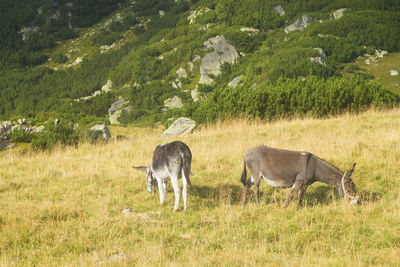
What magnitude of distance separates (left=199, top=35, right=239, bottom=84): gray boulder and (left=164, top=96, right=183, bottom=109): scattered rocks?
45.7 feet

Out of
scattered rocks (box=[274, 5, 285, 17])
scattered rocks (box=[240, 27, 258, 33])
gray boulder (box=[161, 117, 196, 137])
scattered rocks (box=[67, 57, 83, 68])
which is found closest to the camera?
gray boulder (box=[161, 117, 196, 137])

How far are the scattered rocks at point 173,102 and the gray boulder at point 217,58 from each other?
13939mm

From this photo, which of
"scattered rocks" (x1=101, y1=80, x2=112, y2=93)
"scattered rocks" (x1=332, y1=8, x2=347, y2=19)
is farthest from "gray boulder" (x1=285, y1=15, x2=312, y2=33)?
"scattered rocks" (x1=101, y1=80, x2=112, y2=93)

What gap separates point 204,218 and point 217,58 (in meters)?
147

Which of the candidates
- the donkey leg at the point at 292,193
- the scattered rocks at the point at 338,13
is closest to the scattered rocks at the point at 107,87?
the scattered rocks at the point at 338,13

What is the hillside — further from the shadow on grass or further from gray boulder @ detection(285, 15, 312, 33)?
the shadow on grass

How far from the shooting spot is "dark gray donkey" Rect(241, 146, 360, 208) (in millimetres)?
7975

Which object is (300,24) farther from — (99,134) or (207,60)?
(99,134)

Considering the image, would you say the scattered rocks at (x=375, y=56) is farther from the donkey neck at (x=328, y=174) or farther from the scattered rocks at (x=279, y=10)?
the scattered rocks at (x=279, y=10)

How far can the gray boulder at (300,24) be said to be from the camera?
501ft

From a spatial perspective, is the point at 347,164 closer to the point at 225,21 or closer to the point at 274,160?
the point at 274,160

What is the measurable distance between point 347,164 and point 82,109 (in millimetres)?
146552

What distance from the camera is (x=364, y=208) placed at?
761cm

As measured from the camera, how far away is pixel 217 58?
150 meters
